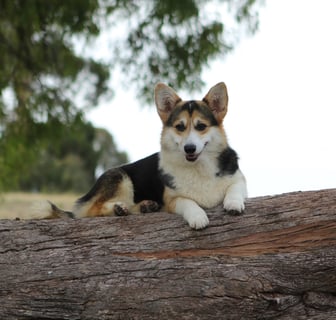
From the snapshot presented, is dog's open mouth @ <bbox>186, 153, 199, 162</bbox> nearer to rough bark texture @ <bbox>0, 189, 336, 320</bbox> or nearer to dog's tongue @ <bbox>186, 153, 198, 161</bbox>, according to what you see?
dog's tongue @ <bbox>186, 153, 198, 161</bbox>

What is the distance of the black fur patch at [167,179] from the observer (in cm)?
600

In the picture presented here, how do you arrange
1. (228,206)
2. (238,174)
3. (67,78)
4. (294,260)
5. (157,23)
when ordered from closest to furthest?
(294,260) < (228,206) < (238,174) < (157,23) < (67,78)

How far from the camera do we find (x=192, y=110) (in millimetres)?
5961

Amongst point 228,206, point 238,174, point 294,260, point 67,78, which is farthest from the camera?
point 67,78

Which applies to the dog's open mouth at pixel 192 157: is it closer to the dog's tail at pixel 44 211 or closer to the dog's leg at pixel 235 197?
the dog's leg at pixel 235 197

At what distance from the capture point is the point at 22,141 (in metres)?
12.2

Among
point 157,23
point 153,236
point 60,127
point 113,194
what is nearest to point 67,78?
point 60,127

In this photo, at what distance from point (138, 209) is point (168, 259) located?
2.76 ft

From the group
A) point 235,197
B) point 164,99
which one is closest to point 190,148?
point 235,197

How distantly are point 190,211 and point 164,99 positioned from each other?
1270 millimetres

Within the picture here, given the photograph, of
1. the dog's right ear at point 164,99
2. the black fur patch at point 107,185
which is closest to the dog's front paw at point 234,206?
the dog's right ear at point 164,99

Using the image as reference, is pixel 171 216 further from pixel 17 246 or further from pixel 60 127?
pixel 60 127

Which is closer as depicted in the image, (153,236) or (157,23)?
(153,236)

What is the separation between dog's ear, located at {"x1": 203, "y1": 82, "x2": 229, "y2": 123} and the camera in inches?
238
